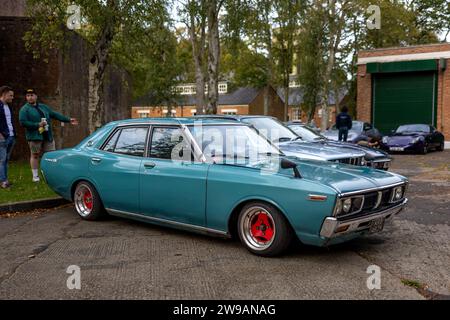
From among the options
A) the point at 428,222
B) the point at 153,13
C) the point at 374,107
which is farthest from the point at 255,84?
the point at 428,222

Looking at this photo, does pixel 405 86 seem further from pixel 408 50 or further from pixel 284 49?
pixel 284 49

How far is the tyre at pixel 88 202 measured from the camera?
6.50m

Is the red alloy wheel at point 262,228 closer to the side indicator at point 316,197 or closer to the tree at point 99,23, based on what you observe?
the side indicator at point 316,197

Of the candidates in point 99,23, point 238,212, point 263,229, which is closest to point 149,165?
point 238,212

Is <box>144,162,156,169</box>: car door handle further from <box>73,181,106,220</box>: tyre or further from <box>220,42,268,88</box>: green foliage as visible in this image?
<box>220,42,268,88</box>: green foliage

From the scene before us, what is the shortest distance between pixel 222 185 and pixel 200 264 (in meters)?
0.88

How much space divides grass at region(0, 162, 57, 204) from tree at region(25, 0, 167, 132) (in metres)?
2.08

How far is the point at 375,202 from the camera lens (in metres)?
4.86

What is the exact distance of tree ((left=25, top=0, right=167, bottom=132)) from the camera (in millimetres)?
10570

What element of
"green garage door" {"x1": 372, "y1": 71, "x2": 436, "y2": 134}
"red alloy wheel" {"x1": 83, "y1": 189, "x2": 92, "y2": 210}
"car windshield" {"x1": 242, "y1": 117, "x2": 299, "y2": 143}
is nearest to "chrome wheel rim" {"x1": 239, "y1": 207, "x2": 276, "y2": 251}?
"red alloy wheel" {"x1": 83, "y1": 189, "x2": 92, "y2": 210}

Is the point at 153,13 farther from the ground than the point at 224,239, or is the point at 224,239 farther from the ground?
the point at 153,13

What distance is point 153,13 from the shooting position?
437 inches

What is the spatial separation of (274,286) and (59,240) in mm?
2932
